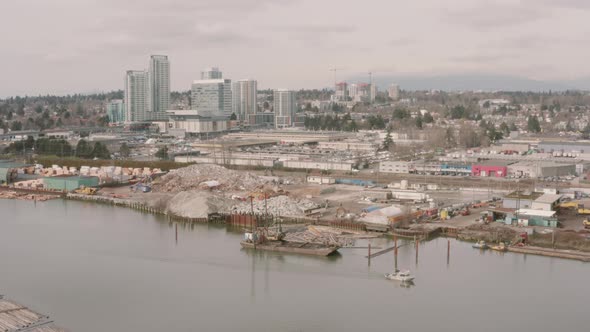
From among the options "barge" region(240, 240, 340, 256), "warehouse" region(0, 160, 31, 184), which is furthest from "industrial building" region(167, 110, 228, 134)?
"barge" region(240, 240, 340, 256)

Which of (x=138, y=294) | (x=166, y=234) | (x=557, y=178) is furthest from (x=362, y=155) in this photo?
(x=138, y=294)

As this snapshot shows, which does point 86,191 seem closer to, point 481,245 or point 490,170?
point 481,245

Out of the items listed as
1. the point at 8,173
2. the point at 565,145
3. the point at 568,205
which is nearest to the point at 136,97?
the point at 8,173

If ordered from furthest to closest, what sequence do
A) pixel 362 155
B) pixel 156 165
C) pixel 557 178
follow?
pixel 362 155 → pixel 156 165 → pixel 557 178

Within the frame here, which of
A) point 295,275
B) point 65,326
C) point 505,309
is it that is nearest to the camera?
point 65,326

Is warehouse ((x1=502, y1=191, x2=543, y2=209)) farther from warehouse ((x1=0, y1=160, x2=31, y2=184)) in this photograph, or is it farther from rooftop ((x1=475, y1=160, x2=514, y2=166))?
warehouse ((x1=0, y1=160, x2=31, y2=184))

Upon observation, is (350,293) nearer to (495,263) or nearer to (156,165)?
(495,263)

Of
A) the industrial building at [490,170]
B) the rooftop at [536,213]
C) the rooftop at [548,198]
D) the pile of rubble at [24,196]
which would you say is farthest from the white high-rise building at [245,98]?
the rooftop at [536,213]

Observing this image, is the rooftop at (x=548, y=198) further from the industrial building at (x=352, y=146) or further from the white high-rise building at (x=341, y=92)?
the white high-rise building at (x=341, y=92)
